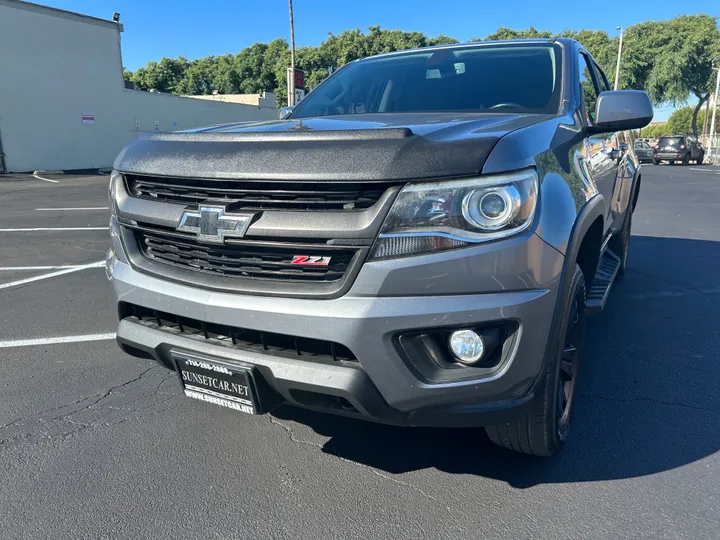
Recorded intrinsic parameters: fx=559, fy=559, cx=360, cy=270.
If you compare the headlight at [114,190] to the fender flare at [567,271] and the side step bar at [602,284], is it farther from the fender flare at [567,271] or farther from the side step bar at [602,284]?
the side step bar at [602,284]

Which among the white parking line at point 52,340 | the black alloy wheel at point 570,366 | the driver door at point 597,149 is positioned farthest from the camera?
the white parking line at point 52,340

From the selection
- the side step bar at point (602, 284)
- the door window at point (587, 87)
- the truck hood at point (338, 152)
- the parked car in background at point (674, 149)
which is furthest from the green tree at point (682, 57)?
the truck hood at point (338, 152)

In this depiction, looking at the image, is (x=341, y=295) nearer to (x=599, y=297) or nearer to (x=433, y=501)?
(x=433, y=501)

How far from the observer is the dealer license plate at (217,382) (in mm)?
2059

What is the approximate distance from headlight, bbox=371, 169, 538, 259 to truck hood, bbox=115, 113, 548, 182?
6 centimetres

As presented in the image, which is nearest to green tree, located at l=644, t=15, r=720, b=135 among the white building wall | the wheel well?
the white building wall

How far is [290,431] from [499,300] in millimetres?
1447

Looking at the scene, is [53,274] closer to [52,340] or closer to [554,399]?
[52,340]

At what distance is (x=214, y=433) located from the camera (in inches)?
108

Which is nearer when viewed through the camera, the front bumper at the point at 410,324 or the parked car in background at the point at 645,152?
the front bumper at the point at 410,324

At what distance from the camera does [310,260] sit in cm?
194

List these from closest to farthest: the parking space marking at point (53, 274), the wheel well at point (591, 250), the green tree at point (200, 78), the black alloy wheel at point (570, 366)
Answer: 1. the black alloy wheel at point (570, 366)
2. the wheel well at point (591, 250)
3. the parking space marking at point (53, 274)
4. the green tree at point (200, 78)

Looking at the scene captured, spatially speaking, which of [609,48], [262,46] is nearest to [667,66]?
[609,48]

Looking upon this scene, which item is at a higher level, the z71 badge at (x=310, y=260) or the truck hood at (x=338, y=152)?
the truck hood at (x=338, y=152)
